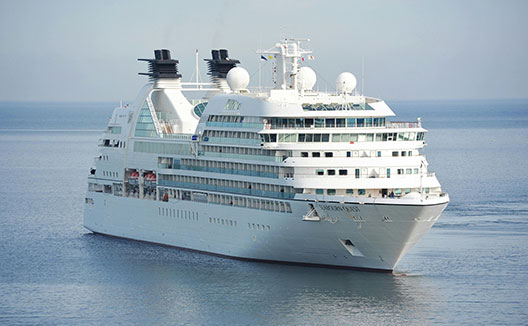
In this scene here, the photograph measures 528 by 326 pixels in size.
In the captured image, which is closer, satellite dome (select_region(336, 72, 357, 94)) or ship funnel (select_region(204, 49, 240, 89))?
satellite dome (select_region(336, 72, 357, 94))

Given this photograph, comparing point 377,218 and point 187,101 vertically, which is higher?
point 187,101

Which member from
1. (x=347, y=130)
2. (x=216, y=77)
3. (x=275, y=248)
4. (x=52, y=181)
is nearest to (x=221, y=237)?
(x=275, y=248)

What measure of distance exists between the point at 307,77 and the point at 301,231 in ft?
35.0

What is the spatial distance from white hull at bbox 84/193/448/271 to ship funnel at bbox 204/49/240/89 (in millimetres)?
10158

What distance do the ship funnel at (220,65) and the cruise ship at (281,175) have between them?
3.65m

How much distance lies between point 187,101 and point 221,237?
1161 cm

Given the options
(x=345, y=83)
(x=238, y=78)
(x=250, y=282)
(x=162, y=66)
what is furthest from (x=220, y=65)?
(x=250, y=282)

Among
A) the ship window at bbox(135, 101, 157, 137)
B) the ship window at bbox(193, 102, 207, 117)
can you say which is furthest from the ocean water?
the ship window at bbox(193, 102, 207, 117)

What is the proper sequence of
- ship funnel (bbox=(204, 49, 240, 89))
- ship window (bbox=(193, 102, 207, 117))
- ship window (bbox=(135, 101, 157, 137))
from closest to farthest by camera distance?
ship window (bbox=(135, 101, 157, 137)) < ship window (bbox=(193, 102, 207, 117)) < ship funnel (bbox=(204, 49, 240, 89))

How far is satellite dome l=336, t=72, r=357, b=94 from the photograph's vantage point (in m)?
56.0

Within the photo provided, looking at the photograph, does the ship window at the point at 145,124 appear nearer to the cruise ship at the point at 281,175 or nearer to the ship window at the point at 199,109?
the cruise ship at the point at 281,175

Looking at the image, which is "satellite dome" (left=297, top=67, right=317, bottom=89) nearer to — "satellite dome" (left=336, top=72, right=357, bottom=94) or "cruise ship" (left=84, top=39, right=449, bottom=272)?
"cruise ship" (left=84, top=39, right=449, bottom=272)

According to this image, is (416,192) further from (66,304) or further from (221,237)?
(66,304)

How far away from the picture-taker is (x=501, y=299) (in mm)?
46938
